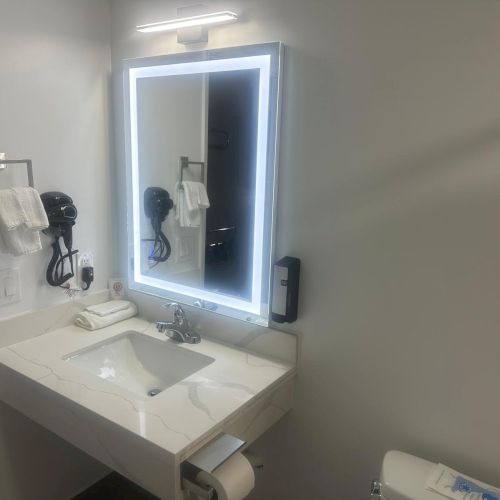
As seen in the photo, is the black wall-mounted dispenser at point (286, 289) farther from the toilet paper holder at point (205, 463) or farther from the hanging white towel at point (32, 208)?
the hanging white towel at point (32, 208)

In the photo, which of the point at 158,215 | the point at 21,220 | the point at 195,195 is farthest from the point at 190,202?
the point at 21,220

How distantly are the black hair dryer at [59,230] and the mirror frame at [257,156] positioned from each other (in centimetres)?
27

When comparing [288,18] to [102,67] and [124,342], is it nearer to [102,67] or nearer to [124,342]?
[102,67]

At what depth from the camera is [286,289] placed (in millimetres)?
1474

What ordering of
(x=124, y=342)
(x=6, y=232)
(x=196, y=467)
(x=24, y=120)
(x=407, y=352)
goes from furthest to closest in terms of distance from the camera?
(x=124, y=342) < (x=24, y=120) < (x=6, y=232) < (x=407, y=352) < (x=196, y=467)

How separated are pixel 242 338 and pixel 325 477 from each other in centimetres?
56

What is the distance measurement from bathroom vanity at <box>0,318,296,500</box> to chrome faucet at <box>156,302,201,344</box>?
3cm

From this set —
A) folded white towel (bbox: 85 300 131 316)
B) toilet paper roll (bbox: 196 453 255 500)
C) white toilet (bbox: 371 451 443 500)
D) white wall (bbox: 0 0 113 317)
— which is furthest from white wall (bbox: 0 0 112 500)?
white toilet (bbox: 371 451 443 500)

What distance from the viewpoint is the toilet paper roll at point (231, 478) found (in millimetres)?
1148

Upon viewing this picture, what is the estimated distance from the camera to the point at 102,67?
6.01ft

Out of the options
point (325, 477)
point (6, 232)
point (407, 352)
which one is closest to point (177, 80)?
point (6, 232)

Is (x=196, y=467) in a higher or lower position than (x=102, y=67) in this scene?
lower

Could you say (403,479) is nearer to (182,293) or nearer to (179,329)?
(179,329)

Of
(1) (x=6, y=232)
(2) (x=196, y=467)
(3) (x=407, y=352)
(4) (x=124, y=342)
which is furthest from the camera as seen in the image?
(4) (x=124, y=342)
